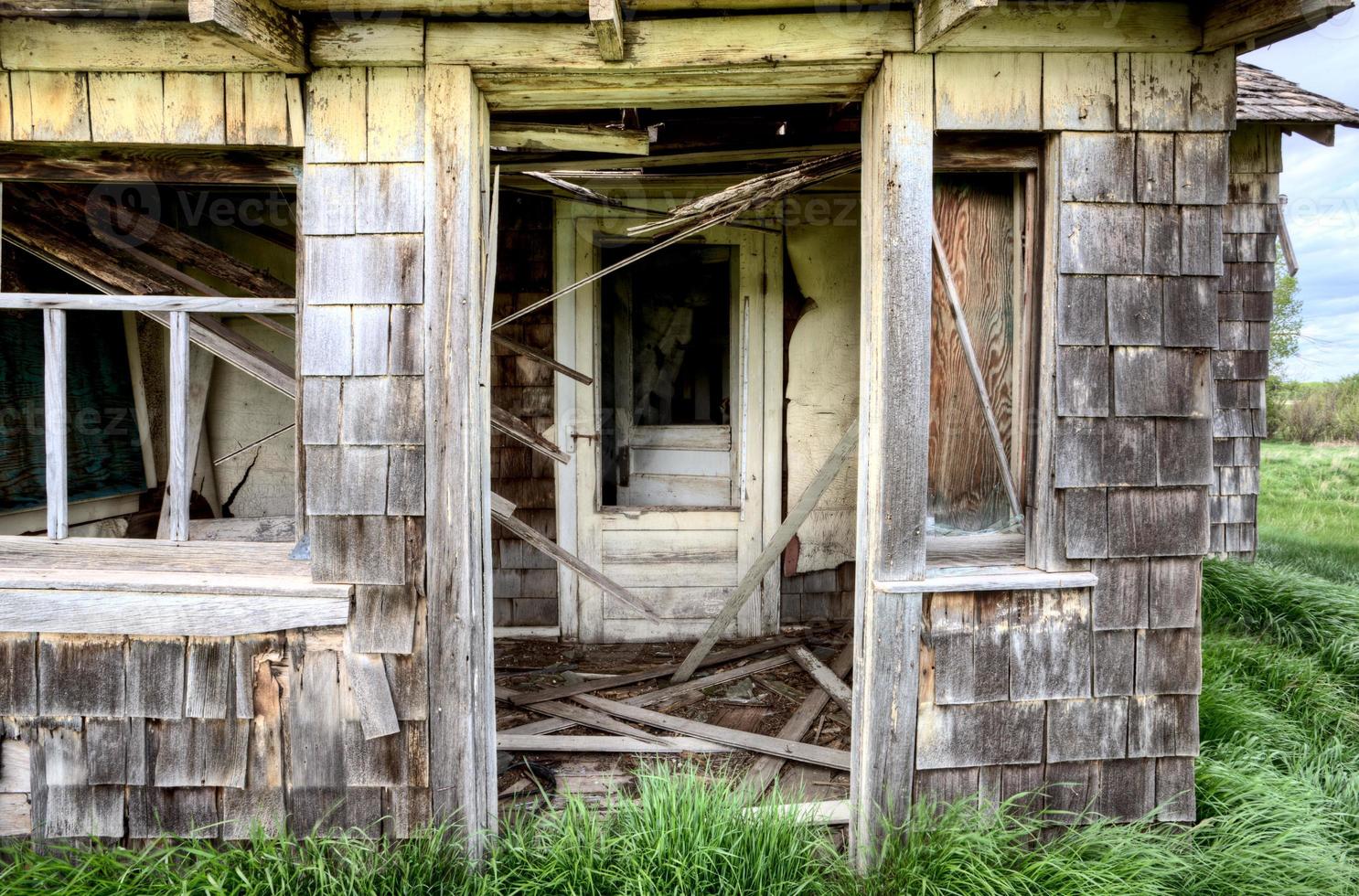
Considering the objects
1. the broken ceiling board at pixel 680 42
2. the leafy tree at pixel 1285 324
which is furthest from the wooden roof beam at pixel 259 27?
the leafy tree at pixel 1285 324

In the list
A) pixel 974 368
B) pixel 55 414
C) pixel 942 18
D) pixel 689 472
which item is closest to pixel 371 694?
pixel 55 414

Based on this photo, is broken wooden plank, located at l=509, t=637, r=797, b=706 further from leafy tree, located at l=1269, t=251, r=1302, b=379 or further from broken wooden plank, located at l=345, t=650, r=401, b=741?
leafy tree, located at l=1269, t=251, r=1302, b=379

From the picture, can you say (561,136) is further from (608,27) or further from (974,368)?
(974,368)

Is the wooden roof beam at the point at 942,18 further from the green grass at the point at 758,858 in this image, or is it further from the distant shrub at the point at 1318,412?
the distant shrub at the point at 1318,412

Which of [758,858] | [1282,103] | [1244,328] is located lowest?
[758,858]

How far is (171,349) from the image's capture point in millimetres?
2246

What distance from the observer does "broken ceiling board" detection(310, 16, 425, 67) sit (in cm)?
206

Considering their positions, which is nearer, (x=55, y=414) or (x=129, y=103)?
(x=129, y=103)

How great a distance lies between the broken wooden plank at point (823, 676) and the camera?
11.2 feet

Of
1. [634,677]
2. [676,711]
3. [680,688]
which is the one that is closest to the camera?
[676,711]

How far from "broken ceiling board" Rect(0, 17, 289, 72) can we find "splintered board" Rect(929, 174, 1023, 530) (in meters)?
2.09

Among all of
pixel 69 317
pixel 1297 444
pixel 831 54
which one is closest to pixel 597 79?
pixel 831 54

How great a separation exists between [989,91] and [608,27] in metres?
1.08

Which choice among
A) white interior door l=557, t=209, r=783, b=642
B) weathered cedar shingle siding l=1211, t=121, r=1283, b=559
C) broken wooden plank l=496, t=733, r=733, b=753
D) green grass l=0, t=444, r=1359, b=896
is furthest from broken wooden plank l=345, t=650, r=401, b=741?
weathered cedar shingle siding l=1211, t=121, r=1283, b=559
